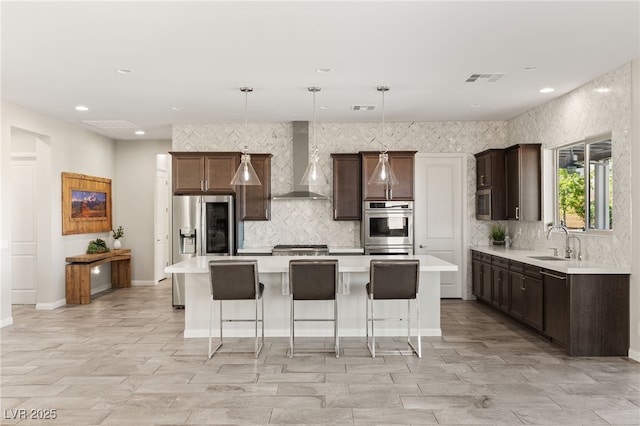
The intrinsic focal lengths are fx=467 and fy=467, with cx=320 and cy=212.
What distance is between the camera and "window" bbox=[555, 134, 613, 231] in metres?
4.89

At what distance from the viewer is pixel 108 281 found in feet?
29.0

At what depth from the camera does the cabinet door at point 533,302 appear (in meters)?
5.06

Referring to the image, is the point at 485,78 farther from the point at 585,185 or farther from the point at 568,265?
the point at 568,265

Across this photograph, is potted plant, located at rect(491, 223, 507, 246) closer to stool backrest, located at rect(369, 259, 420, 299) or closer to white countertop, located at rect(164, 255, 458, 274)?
white countertop, located at rect(164, 255, 458, 274)

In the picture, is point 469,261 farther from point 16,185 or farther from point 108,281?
point 16,185

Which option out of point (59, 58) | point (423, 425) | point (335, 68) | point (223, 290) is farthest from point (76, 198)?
point (423, 425)

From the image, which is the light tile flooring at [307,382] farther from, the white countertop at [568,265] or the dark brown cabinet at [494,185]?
the dark brown cabinet at [494,185]

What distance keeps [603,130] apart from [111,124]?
6831mm

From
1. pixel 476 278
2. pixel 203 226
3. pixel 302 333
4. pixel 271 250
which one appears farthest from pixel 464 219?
pixel 203 226

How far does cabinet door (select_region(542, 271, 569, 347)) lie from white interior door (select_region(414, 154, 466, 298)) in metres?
2.53

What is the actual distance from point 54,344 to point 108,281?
3979mm

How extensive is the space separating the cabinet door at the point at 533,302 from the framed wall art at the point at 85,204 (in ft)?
22.0

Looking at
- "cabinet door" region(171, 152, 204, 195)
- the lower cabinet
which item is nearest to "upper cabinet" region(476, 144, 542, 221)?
the lower cabinet

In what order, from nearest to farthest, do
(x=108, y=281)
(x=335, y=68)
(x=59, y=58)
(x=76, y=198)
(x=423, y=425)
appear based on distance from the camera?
(x=423, y=425), (x=59, y=58), (x=335, y=68), (x=76, y=198), (x=108, y=281)
